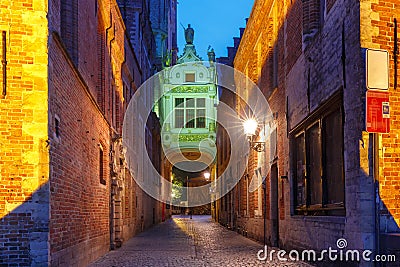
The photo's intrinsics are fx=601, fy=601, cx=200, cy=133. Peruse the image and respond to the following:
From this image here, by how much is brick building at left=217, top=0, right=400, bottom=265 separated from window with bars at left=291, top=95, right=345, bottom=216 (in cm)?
2

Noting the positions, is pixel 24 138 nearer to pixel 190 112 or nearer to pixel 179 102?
pixel 190 112

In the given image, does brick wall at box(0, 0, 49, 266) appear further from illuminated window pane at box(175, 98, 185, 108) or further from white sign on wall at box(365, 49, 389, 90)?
illuminated window pane at box(175, 98, 185, 108)

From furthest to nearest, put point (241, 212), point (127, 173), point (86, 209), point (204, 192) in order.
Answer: point (204, 192)
point (241, 212)
point (127, 173)
point (86, 209)

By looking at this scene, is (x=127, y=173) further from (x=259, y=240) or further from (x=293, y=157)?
(x=293, y=157)

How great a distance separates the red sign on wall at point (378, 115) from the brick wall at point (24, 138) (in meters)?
4.33

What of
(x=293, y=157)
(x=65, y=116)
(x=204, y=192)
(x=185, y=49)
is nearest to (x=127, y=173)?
(x=293, y=157)

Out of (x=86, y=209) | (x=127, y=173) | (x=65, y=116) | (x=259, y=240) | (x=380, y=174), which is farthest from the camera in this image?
(x=127, y=173)

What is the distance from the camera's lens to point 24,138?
814 centimetres

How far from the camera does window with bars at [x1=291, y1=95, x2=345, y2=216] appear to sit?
388 inches

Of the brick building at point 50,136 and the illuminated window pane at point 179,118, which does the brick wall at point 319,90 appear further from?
the illuminated window pane at point 179,118

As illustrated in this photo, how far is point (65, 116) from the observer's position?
987 centimetres

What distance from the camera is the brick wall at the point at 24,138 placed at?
7996 millimetres

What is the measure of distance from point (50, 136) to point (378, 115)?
180 inches

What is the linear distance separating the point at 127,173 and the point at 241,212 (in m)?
5.11
